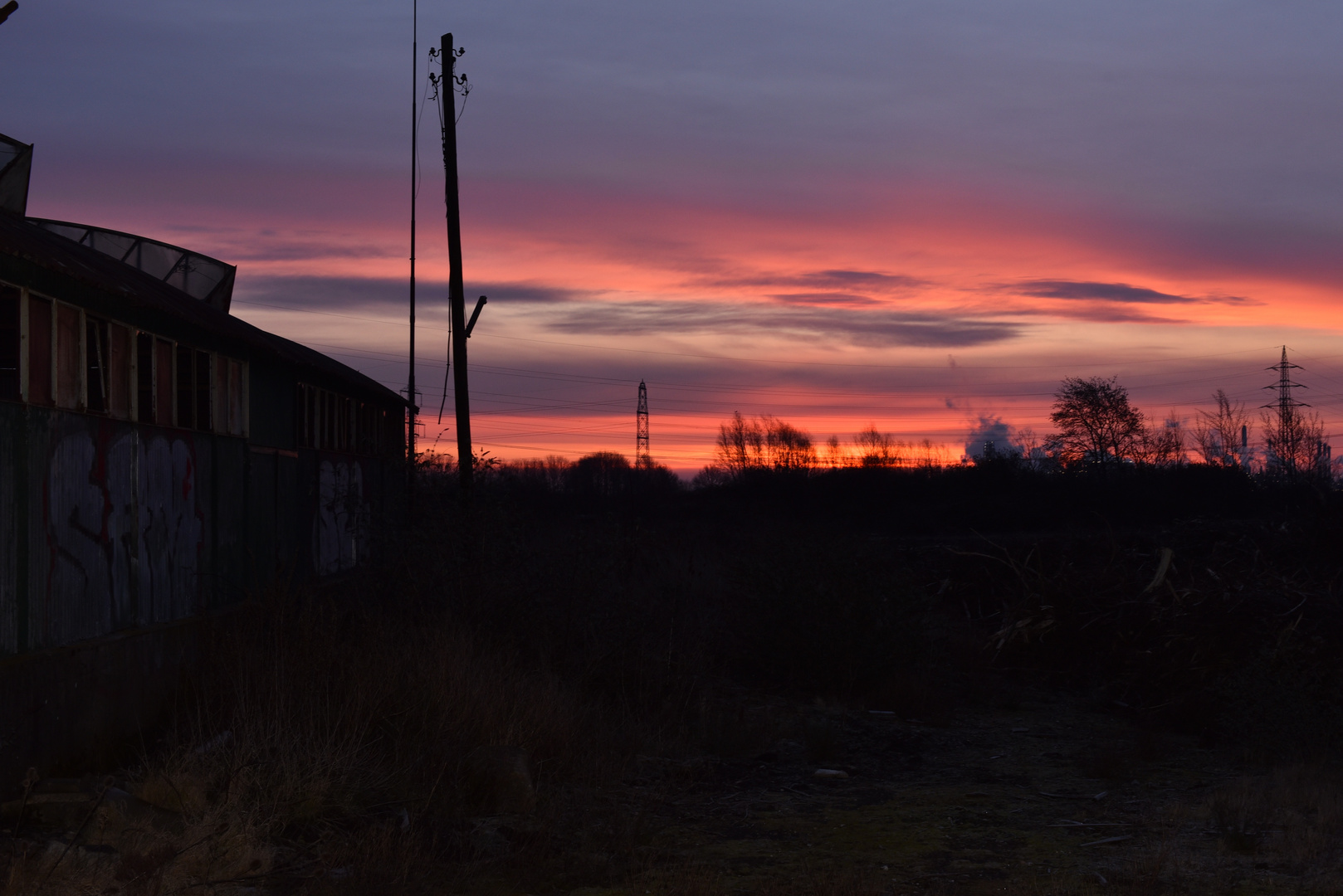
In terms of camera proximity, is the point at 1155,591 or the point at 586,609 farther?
the point at 1155,591

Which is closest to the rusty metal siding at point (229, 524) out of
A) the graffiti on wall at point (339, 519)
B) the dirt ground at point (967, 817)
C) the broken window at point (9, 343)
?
the graffiti on wall at point (339, 519)

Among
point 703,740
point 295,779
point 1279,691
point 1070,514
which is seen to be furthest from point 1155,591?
point 1070,514

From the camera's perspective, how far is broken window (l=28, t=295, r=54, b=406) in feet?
25.5

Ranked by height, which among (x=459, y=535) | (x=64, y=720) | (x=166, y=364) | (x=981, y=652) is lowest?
(x=981, y=652)

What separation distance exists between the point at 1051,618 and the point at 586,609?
7389 mm

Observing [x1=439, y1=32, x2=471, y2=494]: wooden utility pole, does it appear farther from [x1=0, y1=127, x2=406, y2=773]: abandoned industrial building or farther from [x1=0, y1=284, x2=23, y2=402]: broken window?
[x1=0, y1=284, x2=23, y2=402]: broken window

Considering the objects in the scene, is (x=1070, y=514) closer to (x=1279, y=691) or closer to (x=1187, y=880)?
(x=1279, y=691)

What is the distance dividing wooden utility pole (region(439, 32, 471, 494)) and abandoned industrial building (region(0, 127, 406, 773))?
1924 mm

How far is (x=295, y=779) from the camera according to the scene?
23.8 feet

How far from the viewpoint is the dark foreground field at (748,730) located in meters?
6.80

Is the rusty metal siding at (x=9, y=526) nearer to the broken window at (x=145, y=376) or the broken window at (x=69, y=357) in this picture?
the broken window at (x=69, y=357)

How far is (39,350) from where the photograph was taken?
7.92 metres

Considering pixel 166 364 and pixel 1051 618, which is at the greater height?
pixel 166 364

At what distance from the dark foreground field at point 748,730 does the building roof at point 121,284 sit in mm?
2677
